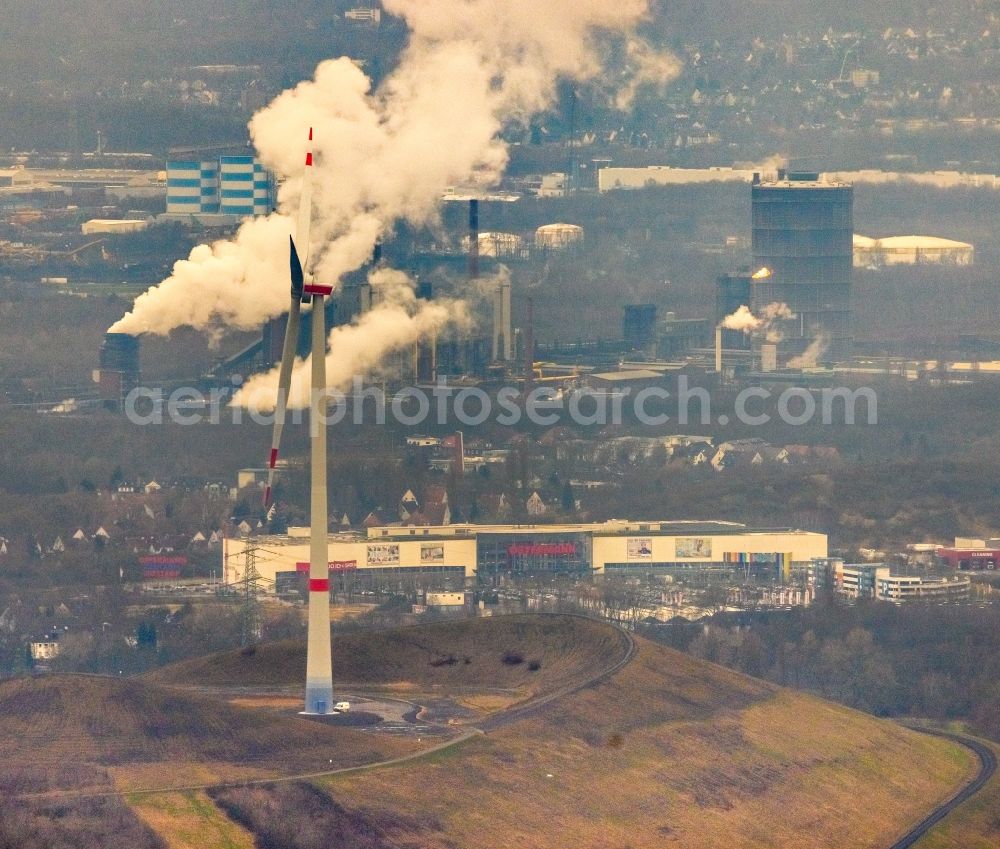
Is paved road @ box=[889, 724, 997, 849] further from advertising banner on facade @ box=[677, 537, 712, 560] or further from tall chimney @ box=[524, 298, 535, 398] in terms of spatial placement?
tall chimney @ box=[524, 298, 535, 398]

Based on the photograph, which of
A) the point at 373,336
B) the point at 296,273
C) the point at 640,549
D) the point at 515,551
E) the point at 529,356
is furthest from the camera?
the point at 529,356

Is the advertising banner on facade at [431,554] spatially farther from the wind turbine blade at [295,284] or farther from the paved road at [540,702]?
the wind turbine blade at [295,284]

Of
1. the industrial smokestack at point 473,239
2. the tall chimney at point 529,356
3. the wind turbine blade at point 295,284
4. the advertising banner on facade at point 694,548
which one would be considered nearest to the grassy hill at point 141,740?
the wind turbine blade at point 295,284

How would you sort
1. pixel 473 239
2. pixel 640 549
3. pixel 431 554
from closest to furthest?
1. pixel 431 554
2. pixel 640 549
3. pixel 473 239

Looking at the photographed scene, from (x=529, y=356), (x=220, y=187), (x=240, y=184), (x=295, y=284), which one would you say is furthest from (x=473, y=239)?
(x=295, y=284)

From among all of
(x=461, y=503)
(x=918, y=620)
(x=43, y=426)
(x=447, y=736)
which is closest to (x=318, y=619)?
(x=447, y=736)

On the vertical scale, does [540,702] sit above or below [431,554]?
above

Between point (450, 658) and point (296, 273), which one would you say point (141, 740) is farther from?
point (450, 658)
